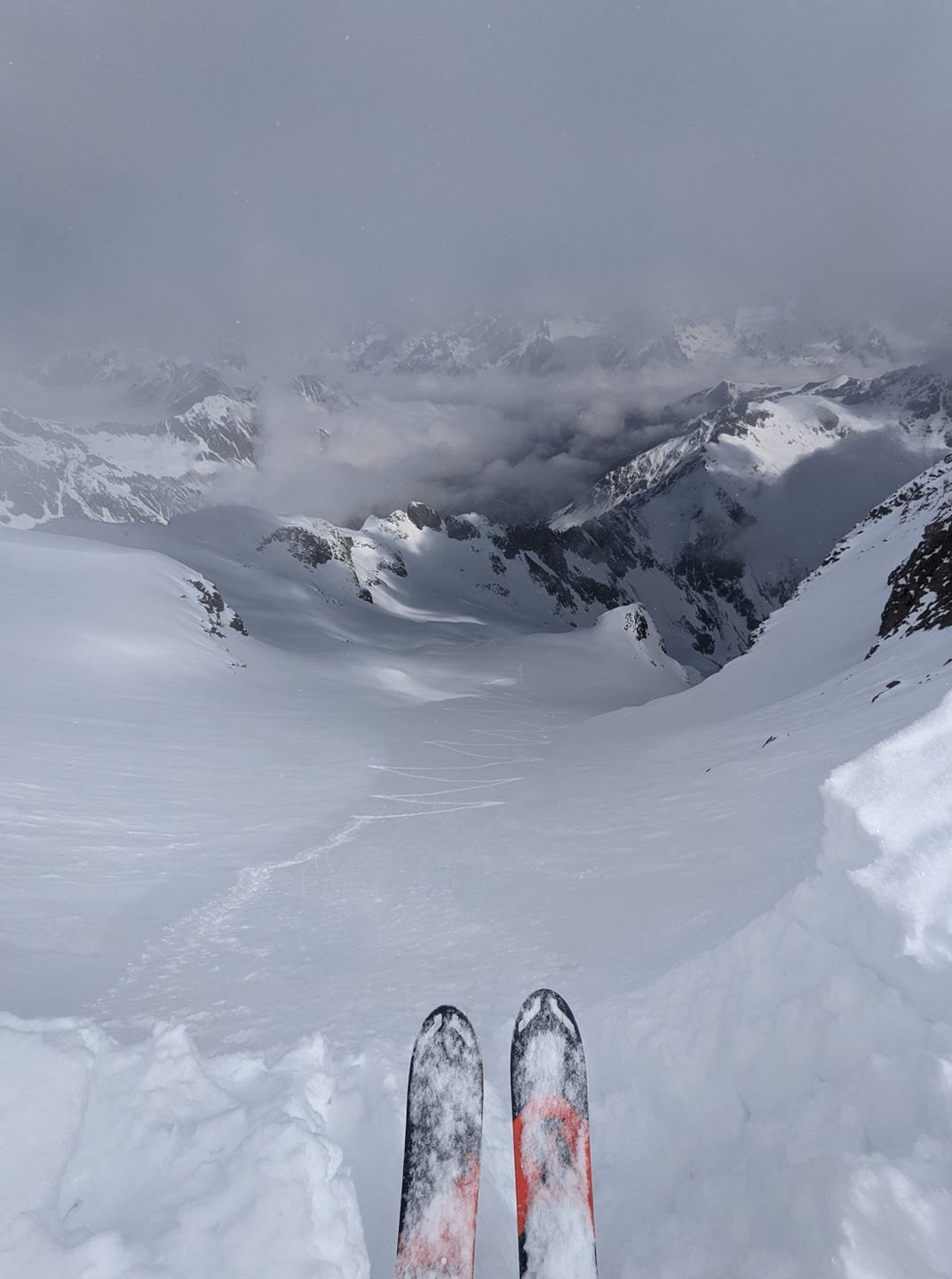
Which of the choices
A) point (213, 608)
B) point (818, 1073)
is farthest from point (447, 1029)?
point (213, 608)

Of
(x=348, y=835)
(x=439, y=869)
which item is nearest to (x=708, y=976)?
(x=439, y=869)

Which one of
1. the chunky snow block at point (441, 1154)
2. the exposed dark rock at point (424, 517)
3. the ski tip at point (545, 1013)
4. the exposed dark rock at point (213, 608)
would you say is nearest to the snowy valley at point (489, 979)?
the chunky snow block at point (441, 1154)

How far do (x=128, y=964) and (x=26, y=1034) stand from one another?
2.47 metres

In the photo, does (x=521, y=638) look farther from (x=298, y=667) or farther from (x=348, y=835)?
(x=348, y=835)

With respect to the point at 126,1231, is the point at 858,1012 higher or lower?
higher

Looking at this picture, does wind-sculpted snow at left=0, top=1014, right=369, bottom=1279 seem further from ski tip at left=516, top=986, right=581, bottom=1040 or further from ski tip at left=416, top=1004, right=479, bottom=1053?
ski tip at left=516, top=986, right=581, bottom=1040

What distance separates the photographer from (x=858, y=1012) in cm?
314

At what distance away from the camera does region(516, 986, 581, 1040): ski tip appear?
385 cm

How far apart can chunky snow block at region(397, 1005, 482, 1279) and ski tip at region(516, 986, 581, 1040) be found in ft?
1.11

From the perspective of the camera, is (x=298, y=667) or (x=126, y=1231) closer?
(x=126, y=1231)

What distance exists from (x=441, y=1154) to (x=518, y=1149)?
40 cm

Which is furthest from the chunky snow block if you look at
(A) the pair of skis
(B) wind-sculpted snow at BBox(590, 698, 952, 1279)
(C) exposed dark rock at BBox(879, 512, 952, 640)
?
(C) exposed dark rock at BBox(879, 512, 952, 640)

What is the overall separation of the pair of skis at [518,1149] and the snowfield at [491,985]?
0.35 metres

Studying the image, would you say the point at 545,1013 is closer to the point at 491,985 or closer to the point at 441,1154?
the point at 441,1154
